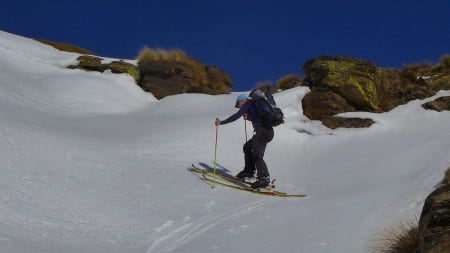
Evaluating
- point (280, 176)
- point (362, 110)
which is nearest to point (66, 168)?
point (280, 176)

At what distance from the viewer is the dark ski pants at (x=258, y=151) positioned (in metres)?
9.65

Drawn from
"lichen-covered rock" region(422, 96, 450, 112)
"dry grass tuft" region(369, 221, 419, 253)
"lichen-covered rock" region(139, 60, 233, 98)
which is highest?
"lichen-covered rock" region(139, 60, 233, 98)

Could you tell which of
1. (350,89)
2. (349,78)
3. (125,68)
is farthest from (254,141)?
(125,68)

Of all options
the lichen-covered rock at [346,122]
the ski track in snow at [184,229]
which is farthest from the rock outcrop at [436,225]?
the lichen-covered rock at [346,122]

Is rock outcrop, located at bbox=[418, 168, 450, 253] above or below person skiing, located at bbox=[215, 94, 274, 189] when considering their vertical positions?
below

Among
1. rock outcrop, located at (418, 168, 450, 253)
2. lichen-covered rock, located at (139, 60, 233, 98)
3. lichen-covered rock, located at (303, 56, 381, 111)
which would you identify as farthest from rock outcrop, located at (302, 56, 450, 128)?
rock outcrop, located at (418, 168, 450, 253)

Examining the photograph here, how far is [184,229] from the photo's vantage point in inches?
259

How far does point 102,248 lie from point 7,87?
798cm

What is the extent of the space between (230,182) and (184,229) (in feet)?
10.5

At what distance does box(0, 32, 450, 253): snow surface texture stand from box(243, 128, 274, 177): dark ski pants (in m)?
0.56

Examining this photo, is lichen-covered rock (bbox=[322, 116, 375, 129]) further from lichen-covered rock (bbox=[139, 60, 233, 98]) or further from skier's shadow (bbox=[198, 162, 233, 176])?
lichen-covered rock (bbox=[139, 60, 233, 98])

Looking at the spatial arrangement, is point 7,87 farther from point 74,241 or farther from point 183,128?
point 74,241

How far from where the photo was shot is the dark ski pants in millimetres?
9651

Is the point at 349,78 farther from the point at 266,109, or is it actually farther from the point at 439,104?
the point at 266,109
